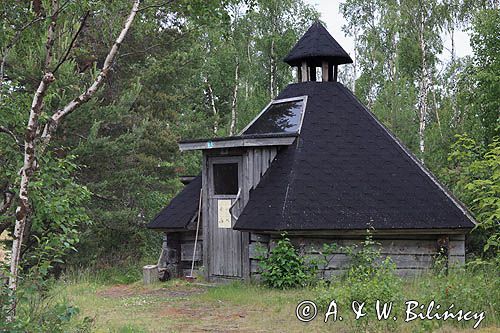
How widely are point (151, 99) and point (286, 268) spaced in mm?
11007

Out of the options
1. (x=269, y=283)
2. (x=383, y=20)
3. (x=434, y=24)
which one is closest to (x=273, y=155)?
(x=269, y=283)

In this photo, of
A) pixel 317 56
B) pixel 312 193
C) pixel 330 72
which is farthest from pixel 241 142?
pixel 330 72

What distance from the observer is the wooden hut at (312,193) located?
10969 millimetres

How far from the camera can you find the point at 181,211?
515 inches

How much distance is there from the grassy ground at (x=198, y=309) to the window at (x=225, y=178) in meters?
1.81

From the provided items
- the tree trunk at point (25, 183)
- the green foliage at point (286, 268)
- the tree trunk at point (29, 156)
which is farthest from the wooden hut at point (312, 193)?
the tree trunk at point (25, 183)

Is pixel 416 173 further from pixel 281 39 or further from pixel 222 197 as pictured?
pixel 281 39

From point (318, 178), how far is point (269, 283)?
2097 millimetres

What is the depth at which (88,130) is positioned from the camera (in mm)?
16297

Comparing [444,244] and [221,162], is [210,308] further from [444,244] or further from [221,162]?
[444,244]

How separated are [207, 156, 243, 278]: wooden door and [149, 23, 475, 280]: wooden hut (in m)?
0.02

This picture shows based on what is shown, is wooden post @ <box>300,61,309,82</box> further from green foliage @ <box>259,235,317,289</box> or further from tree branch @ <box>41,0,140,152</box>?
tree branch @ <box>41,0,140,152</box>

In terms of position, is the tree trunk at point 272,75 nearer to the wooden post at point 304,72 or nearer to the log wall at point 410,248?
the wooden post at point 304,72

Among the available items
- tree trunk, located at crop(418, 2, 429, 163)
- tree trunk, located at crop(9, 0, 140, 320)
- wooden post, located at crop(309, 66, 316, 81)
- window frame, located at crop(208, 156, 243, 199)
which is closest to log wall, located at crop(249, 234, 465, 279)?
window frame, located at crop(208, 156, 243, 199)
